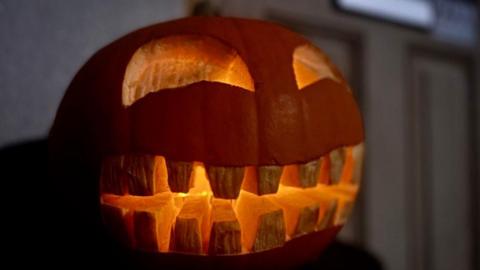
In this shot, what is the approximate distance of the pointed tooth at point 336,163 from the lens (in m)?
0.58

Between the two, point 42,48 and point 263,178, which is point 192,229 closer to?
point 263,178

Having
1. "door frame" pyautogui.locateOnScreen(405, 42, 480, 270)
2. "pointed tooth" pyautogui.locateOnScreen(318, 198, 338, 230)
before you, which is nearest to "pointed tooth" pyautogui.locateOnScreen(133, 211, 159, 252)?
"pointed tooth" pyautogui.locateOnScreen(318, 198, 338, 230)

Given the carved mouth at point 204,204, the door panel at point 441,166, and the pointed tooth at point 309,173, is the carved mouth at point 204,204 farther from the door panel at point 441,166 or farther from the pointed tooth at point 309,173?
the door panel at point 441,166

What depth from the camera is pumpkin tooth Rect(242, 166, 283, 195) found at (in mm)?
515

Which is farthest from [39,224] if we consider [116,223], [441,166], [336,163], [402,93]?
[441,166]

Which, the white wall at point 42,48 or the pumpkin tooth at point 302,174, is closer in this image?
the pumpkin tooth at point 302,174

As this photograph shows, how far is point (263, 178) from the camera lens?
0.52 m

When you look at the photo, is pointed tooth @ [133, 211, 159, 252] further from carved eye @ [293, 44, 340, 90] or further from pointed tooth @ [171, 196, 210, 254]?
carved eye @ [293, 44, 340, 90]

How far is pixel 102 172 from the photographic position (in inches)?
21.3

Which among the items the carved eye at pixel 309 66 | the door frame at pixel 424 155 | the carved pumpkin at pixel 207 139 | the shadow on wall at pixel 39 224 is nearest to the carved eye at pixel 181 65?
the carved pumpkin at pixel 207 139

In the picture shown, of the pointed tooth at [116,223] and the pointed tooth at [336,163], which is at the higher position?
the pointed tooth at [336,163]

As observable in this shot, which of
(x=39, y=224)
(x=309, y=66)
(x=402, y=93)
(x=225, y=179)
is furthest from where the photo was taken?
(x=402, y=93)

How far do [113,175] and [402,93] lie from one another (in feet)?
3.41

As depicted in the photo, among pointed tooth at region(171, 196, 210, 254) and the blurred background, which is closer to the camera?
pointed tooth at region(171, 196, 210, 254)
